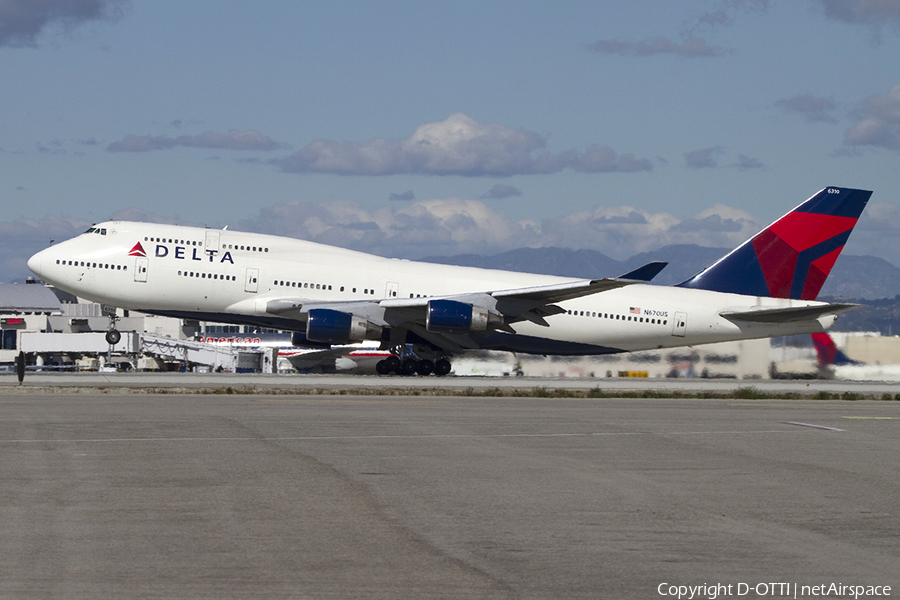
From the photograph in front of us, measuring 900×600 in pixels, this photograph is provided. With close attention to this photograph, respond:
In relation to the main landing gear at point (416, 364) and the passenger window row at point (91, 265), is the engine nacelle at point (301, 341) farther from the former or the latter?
the passenger window row at point (91, 265)

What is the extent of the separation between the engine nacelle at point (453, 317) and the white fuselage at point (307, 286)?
2288 millimetres

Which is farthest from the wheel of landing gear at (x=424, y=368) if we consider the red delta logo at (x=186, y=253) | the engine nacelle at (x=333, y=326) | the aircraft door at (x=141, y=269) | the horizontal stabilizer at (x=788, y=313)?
the horizontal stabilizer at (x=788, y=313)

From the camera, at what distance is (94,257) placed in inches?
1335

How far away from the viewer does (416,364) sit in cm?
3562

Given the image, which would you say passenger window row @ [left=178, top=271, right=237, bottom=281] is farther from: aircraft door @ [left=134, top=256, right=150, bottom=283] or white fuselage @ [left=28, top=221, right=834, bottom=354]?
aircraft door @ [left=134, top=256, right=150, bottom=283]

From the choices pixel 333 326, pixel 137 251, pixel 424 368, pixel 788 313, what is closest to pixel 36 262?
pixel 137 251

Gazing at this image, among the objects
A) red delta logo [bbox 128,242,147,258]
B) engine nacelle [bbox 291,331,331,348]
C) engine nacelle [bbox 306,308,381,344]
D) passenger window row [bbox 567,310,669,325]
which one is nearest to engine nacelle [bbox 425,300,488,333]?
engine nacelle [bbox 306,308,381,344]

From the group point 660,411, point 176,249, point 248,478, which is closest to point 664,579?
point 248,478

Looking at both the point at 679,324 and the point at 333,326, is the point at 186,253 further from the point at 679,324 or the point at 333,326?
the point at 679,324

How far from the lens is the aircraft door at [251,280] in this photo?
33.5m

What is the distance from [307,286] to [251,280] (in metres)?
2.01

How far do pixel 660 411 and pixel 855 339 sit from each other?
48.0 feet

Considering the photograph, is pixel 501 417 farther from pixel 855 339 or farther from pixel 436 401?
pixel 855 339

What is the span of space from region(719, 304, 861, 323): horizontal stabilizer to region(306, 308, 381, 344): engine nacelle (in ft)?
45.8
